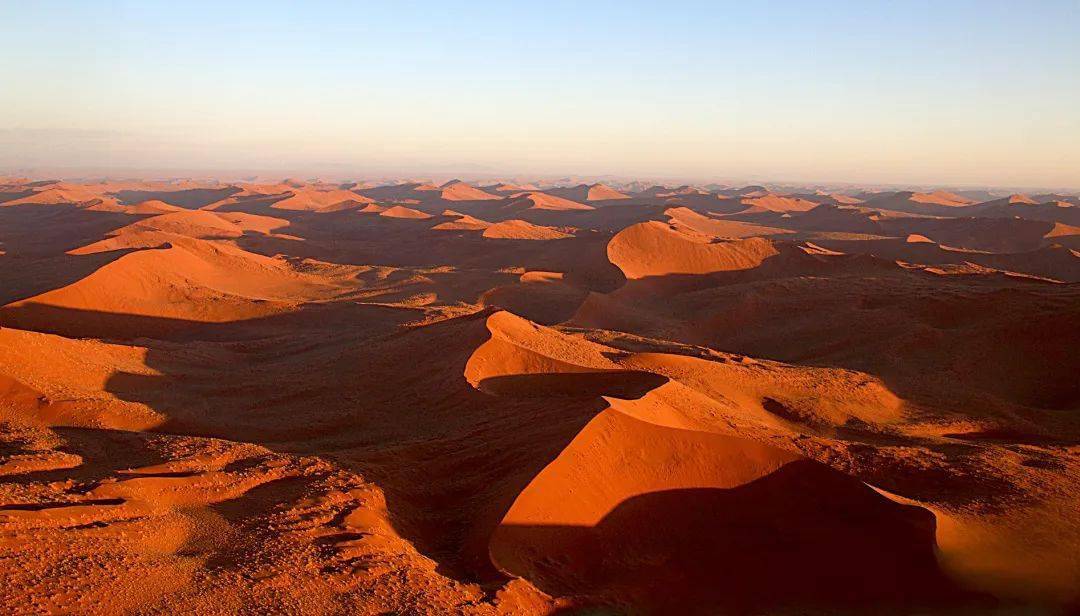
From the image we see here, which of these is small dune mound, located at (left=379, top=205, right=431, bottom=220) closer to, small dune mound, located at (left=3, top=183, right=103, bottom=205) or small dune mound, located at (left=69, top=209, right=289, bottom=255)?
small dune mound, located at (left=69, top=209, right=289, bottom=255)

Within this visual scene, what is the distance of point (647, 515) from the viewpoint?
7.56 meters

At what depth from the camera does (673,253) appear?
2947 cm

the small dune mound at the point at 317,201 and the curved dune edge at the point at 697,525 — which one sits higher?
the small dune mound at the point at 317,201

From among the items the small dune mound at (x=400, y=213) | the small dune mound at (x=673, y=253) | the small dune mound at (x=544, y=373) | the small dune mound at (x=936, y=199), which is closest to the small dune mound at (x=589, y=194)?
the small dune mound at (x=400, y=213)

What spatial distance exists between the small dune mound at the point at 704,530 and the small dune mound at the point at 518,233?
104ft

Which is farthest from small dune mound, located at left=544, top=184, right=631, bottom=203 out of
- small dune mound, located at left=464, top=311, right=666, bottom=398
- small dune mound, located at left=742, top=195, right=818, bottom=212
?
small dune mound, located at left=464, top=311, right=666, bottom=398

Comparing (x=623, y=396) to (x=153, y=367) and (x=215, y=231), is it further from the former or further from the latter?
(x=215, y=231)

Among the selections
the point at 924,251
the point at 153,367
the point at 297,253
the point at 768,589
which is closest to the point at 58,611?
the point at 768,589

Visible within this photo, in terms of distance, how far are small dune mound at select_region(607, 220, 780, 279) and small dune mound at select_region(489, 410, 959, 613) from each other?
19.5m

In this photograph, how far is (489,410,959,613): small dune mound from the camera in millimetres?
6613

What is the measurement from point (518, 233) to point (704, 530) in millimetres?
34223

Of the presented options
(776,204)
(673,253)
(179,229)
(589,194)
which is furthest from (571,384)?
(589,194)

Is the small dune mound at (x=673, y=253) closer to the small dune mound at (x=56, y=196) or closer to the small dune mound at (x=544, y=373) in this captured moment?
the small dune mound at (x=544, y=373)

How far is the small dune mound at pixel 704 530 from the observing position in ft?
21.7
